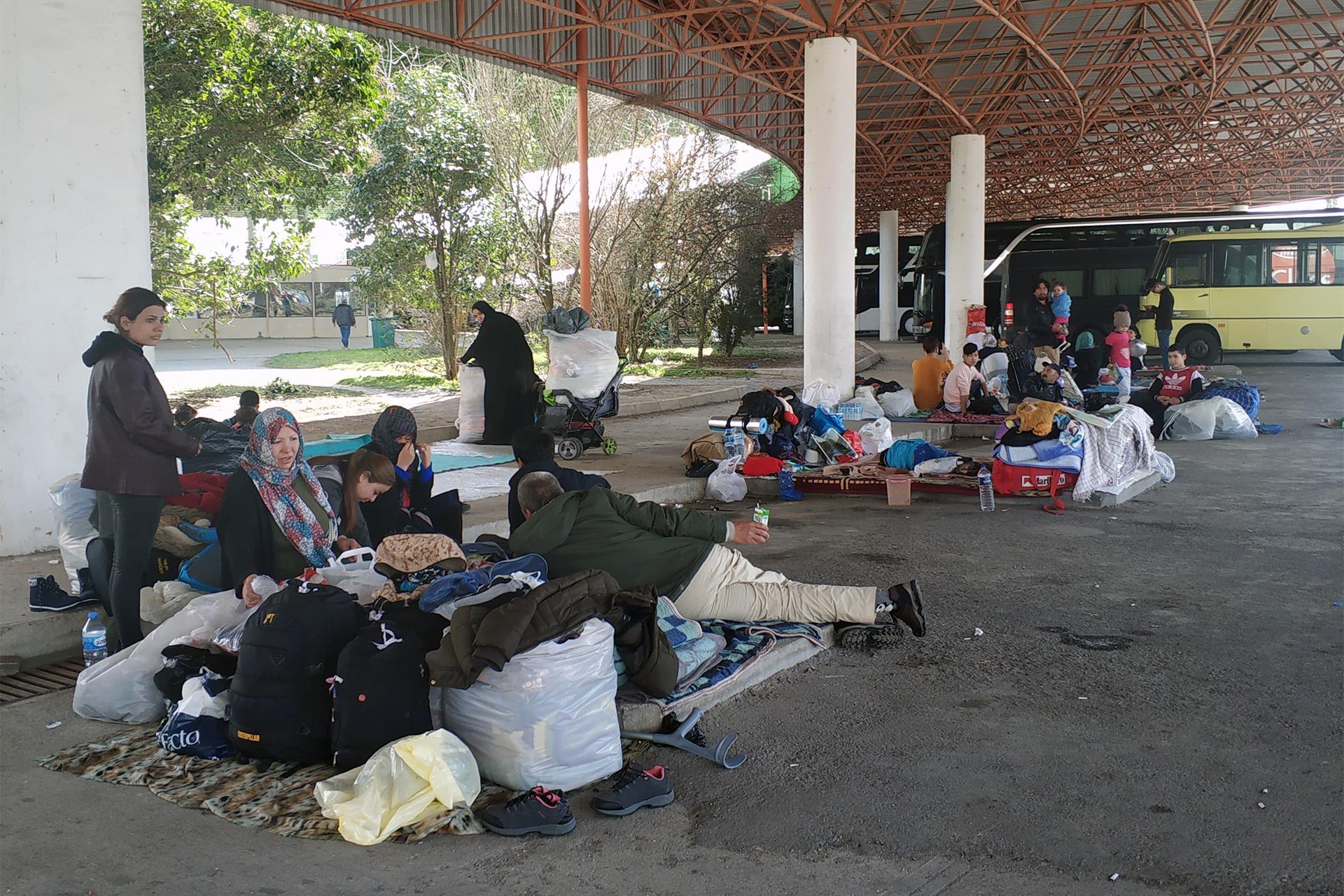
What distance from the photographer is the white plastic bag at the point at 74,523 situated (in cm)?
583

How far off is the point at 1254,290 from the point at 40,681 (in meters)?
23.0

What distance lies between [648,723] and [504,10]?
45.8 feet

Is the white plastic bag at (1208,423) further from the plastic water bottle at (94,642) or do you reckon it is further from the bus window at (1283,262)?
the plastic water bottle at (94,642)

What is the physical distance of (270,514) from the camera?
15.7 ft

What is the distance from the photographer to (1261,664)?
5109mm

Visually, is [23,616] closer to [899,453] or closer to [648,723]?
[648,723]

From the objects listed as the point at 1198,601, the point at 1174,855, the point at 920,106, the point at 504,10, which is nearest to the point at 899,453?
the point at 1198,601

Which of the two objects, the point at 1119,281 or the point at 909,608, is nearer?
the point at 909,608

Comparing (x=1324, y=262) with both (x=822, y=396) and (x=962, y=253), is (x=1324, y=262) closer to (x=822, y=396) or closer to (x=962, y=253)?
(x=962, y=253)

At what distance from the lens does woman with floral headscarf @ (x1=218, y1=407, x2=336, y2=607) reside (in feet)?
15.5

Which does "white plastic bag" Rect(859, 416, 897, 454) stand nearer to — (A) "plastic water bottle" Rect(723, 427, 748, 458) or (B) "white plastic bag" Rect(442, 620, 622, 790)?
(A) "plastic water bottle" Rect(723, 427, 748, 458)

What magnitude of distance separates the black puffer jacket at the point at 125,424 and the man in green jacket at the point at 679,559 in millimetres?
1591

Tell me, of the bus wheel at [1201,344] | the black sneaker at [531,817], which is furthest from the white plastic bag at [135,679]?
the bus wheel at [1201,344]

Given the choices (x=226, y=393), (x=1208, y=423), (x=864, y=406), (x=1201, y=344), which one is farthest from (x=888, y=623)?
(x=1201, y=344)
